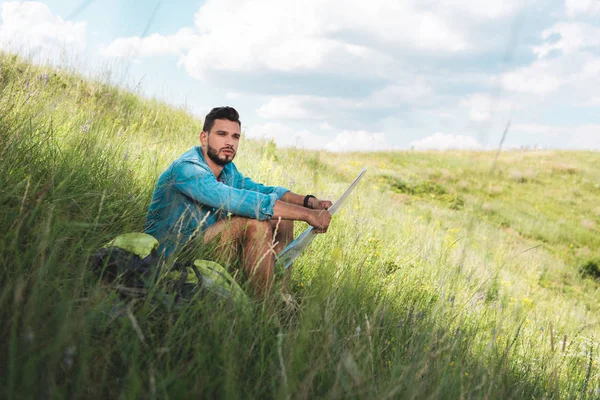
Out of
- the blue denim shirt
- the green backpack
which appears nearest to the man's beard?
the blue denim shirt

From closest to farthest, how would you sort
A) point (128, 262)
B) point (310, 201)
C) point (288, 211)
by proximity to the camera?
point (128, 262) < point (288, 211) < point (310, 201)

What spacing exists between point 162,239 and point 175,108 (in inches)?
326

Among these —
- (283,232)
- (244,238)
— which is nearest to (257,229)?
(244,238)

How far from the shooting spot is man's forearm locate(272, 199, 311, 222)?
9.91 ft

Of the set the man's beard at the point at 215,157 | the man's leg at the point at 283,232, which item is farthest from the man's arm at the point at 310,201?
the man's beard at the point at 215,157

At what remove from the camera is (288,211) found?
10.0 feet

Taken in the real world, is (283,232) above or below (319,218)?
below

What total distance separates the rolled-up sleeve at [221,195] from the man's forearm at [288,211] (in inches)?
1.7

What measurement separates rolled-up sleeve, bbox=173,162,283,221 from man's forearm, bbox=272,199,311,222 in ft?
0.14

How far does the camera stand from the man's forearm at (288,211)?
9.91 ft

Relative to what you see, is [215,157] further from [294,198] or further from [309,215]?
[309,215]

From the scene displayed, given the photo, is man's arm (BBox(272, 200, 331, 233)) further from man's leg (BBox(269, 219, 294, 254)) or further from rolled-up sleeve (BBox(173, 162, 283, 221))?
man's leg (BBox(269, 219, 294, 254))

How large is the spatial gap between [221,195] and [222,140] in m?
0.63

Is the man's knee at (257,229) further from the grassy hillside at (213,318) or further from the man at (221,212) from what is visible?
the grassy hillside at (213,318)
